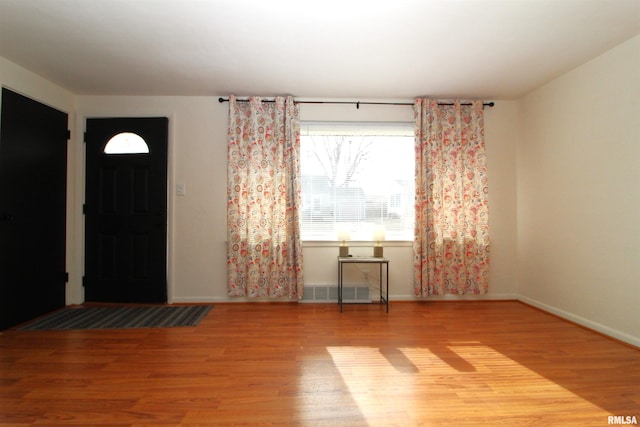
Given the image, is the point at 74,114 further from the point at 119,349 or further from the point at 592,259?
the point at 592,259

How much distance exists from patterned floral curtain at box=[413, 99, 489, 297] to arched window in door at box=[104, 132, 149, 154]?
11.1 ft

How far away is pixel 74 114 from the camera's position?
361 centimetres

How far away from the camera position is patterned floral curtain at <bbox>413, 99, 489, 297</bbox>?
144 inches

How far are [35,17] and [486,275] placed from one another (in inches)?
194

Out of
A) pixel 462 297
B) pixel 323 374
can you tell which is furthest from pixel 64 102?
pixel 462 297

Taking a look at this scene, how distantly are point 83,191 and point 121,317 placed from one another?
165 centimetres

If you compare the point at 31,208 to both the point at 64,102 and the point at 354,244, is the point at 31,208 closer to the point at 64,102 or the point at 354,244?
the point at 64,102

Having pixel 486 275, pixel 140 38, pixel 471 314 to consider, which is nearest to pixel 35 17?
pixel 140 38

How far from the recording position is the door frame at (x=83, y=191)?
3.60 m

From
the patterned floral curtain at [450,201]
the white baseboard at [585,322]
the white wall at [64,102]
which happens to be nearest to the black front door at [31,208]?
the white wall at [64,102]

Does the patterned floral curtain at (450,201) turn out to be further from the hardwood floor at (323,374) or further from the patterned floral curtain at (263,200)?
the patterned floral curtain at (263,200)

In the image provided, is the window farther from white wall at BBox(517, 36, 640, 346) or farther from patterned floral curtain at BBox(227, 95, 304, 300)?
white wall at BBox(517, 36, 640, 346)

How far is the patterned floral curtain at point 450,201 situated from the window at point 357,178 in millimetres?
210

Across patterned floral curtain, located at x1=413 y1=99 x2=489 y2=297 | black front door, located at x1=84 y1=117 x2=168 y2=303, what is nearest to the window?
patterned floral curtain, located at x1=413 y1=99 x2=489 y2=297
